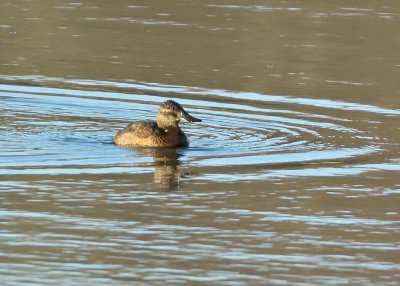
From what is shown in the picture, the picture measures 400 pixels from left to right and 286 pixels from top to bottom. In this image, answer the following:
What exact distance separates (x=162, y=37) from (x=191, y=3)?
5.51 meters

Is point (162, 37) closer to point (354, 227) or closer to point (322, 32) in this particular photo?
point (322, 32)

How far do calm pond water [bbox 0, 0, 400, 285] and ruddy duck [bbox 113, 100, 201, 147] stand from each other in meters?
0.17

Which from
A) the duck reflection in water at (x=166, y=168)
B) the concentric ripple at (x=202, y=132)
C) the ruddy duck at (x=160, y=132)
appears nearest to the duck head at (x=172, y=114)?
the ruddy duck at (x=160, y=132)

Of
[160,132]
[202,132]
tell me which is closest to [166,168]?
[160,132]

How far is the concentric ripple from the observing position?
13000 millimetres

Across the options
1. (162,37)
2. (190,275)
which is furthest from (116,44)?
(190,275)

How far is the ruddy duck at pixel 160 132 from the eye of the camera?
14.3 m

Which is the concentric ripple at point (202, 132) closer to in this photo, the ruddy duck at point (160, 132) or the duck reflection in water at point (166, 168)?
the duck reflection in water at point (166, 168)

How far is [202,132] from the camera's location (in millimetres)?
15523

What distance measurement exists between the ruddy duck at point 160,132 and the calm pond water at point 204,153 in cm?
17

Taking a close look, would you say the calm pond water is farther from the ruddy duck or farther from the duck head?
the duck head

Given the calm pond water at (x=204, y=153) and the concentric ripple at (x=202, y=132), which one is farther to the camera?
the concentric ripple at (x=202, y=132)

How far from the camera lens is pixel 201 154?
1392 cm

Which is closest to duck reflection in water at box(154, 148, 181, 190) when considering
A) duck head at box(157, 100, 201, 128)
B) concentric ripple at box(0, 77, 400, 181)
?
concentric ripple at box(0, 77, 400, 181)
